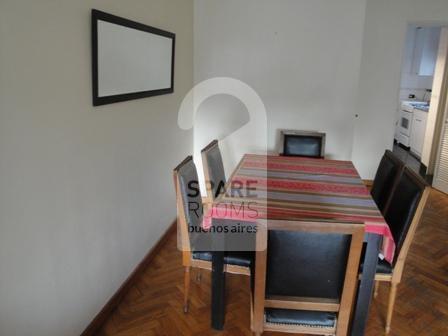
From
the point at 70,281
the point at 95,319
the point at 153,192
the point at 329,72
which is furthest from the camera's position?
the point at 329,72

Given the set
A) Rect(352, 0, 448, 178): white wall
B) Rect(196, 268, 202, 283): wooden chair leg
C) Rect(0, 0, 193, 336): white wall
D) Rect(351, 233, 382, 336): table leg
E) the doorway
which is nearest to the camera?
Rect(0, 0, 193, 336): white wall

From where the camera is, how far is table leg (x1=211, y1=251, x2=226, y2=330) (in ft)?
6.57

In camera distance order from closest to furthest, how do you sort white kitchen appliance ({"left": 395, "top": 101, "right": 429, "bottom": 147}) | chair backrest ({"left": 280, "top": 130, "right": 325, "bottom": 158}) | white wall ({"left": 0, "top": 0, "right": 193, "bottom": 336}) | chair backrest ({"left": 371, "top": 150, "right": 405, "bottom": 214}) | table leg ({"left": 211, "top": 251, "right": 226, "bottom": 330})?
white wall ({"left": 0, "top": 0, "right": 193, "bottom": 336}) → table leg ({"left": 211, "top": 251, "right": 226, "bottom": 330}) → chair backrest ({"left": 371, "top": 150, "right": 405, "bottom": 214}) → chair backrest ({"left": 280, "top": 130, "right": 325, "bottom": 158}) → white kitchen appliance ({"left": 395, "top": 101, "right": 429, "bottom": 147})

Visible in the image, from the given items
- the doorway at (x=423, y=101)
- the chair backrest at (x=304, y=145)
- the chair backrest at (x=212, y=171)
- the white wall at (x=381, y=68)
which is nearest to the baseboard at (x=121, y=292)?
the chair backrest at (x=212, y=171)

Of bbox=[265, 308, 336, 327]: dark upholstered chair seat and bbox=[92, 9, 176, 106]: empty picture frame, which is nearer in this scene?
bbox=[265, 308, 336, 327]: dark upholstered chair seat

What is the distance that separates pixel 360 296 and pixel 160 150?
5.95 ft

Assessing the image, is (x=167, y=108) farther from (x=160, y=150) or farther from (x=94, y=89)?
(x=94, y=89)

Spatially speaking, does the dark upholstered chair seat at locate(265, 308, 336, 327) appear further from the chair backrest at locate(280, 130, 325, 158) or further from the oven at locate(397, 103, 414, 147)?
the oven at locate(397, 103, 414, 147)

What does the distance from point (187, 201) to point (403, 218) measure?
3.83 feet

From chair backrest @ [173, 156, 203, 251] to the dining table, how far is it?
0.45 ft

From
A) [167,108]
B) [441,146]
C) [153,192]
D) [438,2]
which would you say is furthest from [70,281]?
[438,2]

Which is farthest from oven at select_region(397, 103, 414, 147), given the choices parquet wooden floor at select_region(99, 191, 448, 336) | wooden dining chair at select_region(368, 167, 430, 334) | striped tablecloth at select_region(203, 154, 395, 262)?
wooden dining chair at select_region(368, 167, 430, 334)

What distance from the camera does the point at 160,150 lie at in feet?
9.82

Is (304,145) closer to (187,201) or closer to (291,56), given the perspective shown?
(291,56)
